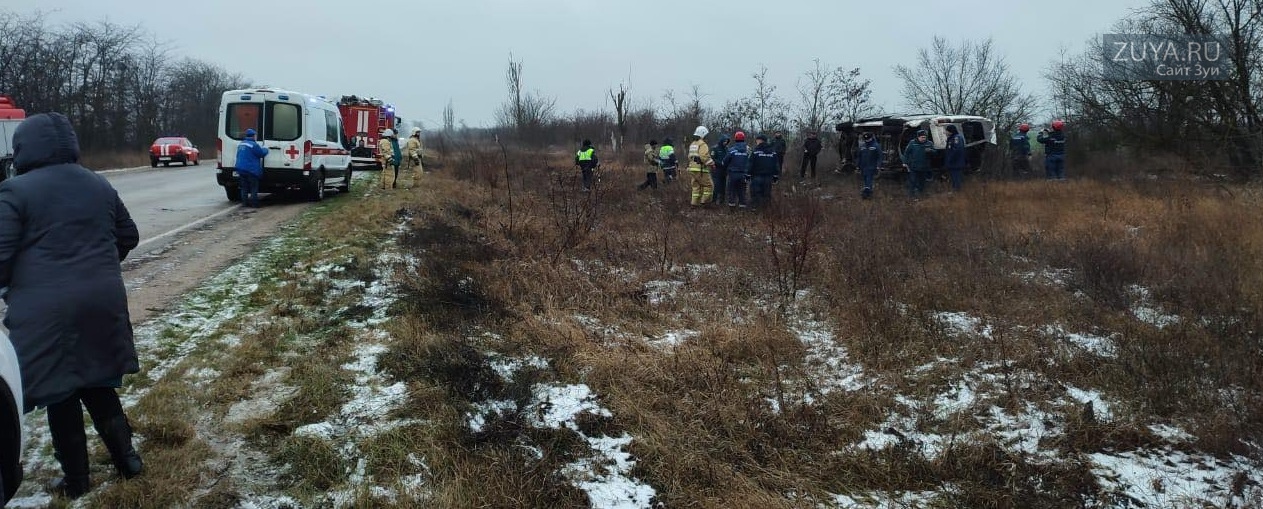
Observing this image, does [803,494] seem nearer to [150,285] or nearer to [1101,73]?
[150,285]

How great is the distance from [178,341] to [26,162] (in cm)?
234

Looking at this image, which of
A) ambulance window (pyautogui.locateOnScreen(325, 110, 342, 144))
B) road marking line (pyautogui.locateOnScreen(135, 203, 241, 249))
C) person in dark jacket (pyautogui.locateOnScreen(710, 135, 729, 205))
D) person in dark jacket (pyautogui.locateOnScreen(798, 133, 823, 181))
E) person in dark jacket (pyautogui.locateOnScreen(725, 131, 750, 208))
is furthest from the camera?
person in dark jacket (pyautogui.locateOnScreen(798, 133, 823, 181))

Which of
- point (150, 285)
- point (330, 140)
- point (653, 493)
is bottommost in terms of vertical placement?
point (653, 493)

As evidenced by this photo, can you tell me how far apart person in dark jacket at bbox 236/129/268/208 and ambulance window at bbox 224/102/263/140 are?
194 millimetres

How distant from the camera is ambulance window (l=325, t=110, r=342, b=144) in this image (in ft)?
44.3

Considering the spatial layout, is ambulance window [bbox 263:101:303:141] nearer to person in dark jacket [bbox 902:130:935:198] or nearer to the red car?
person in dark jacket [bbox 902:130:935:198]

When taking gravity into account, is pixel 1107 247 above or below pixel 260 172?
below

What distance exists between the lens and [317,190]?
12969 mm

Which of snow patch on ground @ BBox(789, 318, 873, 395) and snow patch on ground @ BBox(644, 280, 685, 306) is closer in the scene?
snow patch on ground @ BBox(789, 318, 873, 395)

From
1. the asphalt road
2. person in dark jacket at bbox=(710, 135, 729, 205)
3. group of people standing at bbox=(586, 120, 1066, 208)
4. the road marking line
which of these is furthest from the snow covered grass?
person in dark jacket at bbox=(710, 135, 729, 205)

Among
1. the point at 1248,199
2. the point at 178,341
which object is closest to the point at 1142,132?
the point at 1248,199

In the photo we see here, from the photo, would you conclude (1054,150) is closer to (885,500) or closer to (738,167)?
(738,167)

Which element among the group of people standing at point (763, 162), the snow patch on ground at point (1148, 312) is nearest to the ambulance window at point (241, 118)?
the group of people standing at point (763, 162)

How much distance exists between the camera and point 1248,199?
11.2m
